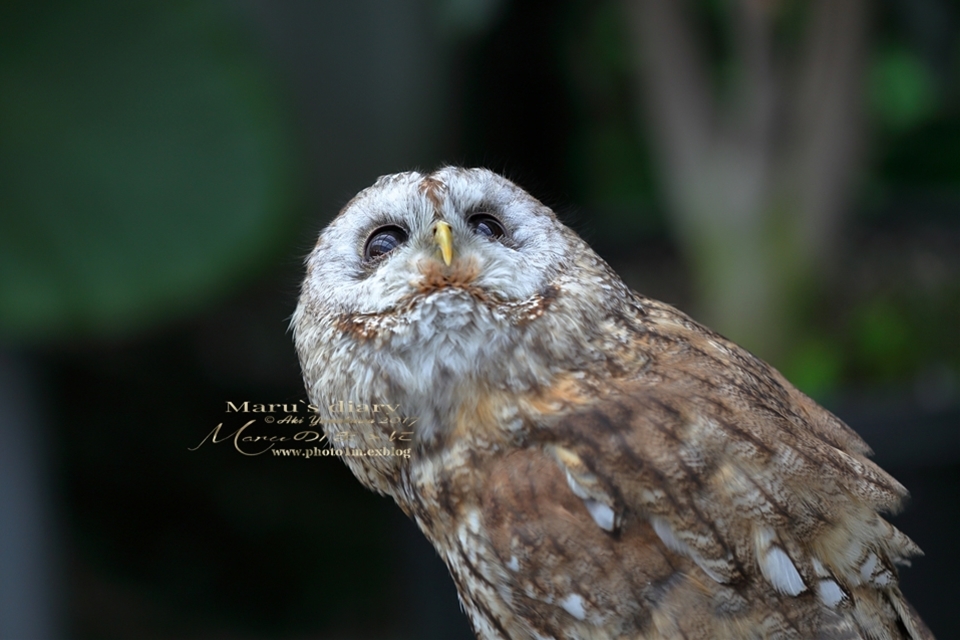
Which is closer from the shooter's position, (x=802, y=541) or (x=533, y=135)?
(x=802, y=541)

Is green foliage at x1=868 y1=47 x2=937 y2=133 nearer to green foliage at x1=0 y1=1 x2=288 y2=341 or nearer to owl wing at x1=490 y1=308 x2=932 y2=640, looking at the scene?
green foliage at x1=0 y1=1 x2=288 y2=341

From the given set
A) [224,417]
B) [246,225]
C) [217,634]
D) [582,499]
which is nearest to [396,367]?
[582,499]

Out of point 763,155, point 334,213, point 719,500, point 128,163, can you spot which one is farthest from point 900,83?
point 719,500

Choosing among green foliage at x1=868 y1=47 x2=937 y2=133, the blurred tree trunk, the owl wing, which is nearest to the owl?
the owl wing

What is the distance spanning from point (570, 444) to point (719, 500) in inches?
7.5

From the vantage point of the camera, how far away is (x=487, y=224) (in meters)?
1.24

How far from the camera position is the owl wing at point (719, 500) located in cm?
110

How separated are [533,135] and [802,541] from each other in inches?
124

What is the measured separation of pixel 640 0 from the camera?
10.2 ft

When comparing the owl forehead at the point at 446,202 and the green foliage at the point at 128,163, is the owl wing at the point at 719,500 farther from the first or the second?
the green foliage at the point at 128,163

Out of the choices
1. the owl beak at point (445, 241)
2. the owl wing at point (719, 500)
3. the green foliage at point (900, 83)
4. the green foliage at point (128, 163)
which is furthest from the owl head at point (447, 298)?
the green foliage at point (900, 83)

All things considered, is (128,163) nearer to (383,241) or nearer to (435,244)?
(383,241)

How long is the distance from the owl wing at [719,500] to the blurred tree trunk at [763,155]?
76.6 inches

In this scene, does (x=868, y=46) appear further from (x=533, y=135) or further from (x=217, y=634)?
(x=217, y=634)
